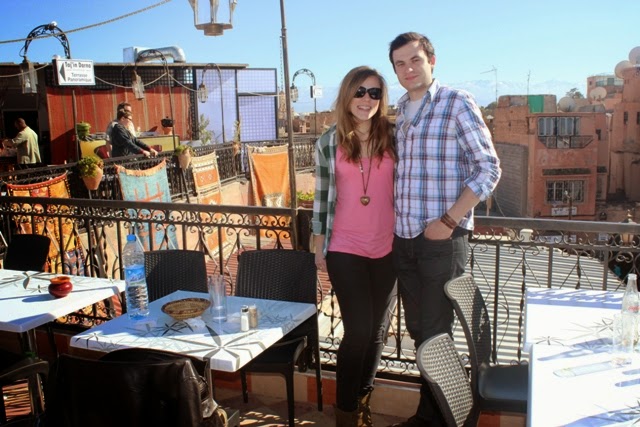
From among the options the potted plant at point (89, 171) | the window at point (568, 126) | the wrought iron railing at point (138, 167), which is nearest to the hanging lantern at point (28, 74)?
the wrought iron railing at point (138, 167)

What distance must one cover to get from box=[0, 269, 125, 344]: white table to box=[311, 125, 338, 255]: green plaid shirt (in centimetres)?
128

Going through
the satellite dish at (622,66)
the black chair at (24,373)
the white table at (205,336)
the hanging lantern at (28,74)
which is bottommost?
the black chair at (24,373)

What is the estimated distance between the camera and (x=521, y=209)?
31328 mm

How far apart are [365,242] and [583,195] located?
3062 cm

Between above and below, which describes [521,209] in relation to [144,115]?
below

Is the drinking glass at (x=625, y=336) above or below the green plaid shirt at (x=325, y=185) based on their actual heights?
below

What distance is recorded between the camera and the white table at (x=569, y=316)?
2.28 metres

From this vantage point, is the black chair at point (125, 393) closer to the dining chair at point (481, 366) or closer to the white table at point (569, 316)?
the dining chair at point (481, 366)

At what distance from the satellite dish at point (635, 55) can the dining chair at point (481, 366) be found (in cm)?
3505

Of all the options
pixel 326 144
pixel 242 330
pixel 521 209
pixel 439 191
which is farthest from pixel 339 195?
pixel 521 209

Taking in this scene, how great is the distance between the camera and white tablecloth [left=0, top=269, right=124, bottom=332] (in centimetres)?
285

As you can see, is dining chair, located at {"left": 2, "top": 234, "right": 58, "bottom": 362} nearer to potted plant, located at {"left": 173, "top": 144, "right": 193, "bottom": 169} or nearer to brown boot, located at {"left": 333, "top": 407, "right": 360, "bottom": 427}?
brown boot, located at {"left": 333, "top": 407, "right": 360, "bottom": 427}

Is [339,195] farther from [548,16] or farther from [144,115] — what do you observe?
[548,16]

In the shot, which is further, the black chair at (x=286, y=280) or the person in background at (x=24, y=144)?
the person in background at (x=24, y=144)
